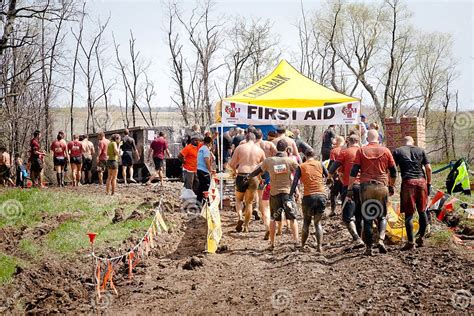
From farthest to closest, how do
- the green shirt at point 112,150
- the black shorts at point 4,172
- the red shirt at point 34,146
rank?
the black shorts at point 4,172 < the red shirt at point 34,146 < the green shirt at point 112,150

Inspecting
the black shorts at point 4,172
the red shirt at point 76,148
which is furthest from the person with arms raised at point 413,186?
the black shorts at point 4,172

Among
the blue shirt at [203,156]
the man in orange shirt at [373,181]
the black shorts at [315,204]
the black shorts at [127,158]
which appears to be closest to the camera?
the man in orange shirt at [373,181]

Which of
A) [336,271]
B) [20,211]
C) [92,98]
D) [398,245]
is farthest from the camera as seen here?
[92,98]

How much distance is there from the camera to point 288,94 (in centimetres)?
1439

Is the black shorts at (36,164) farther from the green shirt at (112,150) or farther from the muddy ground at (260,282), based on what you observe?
the muddy ground at (260,282)

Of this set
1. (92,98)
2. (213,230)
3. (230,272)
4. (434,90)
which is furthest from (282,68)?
(434,90)

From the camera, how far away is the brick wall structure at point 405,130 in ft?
A: 75.2

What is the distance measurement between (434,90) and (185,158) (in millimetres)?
43073

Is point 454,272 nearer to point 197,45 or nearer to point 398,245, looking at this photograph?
point 398,245

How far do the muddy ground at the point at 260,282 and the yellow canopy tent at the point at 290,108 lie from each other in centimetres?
411

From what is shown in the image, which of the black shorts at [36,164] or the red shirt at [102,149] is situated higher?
the red shirt at [102,149]

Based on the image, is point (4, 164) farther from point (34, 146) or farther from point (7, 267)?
point (7, 267)

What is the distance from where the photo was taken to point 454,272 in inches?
290

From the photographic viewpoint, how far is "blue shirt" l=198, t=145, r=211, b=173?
12617mm
